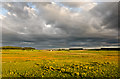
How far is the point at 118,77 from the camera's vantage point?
34.5 feet

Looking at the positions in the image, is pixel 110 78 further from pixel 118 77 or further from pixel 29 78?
pixel 29 78

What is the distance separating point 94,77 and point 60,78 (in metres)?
4.21

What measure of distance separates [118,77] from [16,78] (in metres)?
12.4

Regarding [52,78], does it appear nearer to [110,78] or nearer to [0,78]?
[0,78]

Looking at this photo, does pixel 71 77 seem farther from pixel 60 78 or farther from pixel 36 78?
pixel 36 78

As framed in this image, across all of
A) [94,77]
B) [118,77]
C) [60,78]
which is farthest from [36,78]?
[118,77]

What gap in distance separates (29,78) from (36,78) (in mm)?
831

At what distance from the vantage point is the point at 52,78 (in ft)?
33.4

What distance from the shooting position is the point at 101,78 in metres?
10.3

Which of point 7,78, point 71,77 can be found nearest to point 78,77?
point 71,77

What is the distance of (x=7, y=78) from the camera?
399 inches

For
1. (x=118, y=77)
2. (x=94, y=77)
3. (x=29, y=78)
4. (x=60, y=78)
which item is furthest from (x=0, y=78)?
(x=118, y=77)

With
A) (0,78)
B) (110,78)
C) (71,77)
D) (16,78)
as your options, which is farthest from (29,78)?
(110,78)

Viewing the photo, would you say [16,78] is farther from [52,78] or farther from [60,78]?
[60,78]
